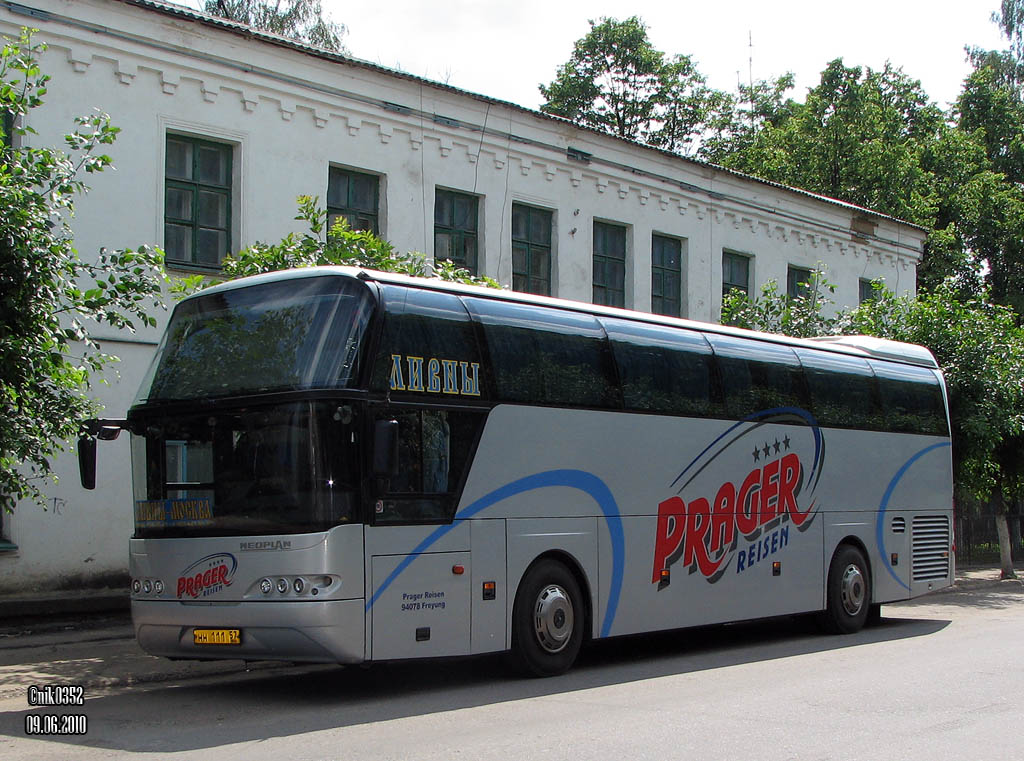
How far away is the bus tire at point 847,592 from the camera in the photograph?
1554 cm

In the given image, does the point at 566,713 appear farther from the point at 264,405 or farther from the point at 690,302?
the point at 690,302

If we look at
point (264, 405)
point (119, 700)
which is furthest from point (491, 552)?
point (119, 700)

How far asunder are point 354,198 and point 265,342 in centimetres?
1022

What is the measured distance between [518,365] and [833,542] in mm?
6341

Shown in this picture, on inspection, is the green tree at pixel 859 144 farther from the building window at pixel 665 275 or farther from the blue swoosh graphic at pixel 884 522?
the blue swoosh graphic at pixel 884 522

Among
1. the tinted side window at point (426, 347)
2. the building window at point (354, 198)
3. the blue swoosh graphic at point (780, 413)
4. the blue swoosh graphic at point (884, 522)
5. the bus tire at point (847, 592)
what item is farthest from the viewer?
the building window at point (354, 198)

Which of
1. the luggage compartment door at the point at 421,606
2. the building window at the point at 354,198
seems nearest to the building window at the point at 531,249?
the building window at the point at 354,198

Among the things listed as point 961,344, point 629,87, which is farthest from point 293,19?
point 961,344

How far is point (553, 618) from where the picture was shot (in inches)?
446

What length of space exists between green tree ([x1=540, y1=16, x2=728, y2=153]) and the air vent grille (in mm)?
30092

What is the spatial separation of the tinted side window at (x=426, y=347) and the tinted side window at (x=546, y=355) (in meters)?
0.28

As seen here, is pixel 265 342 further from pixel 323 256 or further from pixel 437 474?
pixel 323 256
